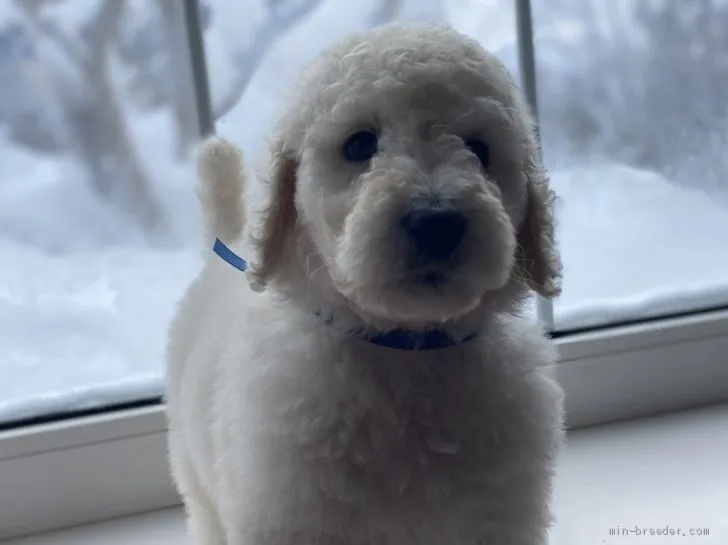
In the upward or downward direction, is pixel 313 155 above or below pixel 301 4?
below

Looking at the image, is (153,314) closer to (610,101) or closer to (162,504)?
(162,504)

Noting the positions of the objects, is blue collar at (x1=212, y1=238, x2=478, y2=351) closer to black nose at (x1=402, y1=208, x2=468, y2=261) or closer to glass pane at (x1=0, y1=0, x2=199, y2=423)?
black nose at (x1=402, y1=208, x2=468, y2=261)

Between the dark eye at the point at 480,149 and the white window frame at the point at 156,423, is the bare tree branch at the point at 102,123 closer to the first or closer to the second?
the white window frame at the point at 156,423

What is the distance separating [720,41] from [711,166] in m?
0.19

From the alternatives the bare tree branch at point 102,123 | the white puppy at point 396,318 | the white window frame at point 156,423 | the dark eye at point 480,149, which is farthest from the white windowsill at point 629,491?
the dark eye at point 480,149

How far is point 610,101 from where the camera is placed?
57.3 inches

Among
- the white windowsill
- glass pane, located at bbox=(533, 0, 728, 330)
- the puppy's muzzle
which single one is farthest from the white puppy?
glass pane, located at bbox=(533, 0, 728, 330)

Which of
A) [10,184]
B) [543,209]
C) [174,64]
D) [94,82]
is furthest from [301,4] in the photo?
[543,209]

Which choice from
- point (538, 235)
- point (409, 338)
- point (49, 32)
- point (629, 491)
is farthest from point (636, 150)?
point (49, 32)

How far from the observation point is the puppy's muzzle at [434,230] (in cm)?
71

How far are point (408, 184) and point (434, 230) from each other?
0.15 ft

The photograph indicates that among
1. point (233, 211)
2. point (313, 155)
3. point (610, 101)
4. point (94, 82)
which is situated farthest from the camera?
point (610, 101)

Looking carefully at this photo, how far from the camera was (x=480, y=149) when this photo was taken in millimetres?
800

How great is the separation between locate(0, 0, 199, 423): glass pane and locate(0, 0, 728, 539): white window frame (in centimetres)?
5
